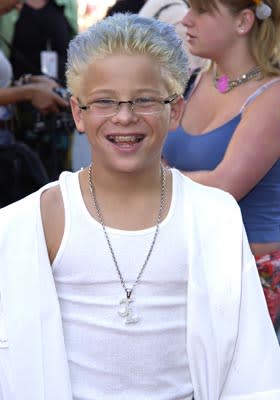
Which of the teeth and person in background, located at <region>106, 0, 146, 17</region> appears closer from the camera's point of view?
the teeth

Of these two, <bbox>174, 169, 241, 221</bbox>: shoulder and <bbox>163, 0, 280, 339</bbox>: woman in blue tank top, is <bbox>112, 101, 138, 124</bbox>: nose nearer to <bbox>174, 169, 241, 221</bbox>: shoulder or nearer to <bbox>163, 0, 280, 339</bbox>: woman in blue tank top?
<bbox>174, 169, 241, 221</bbox>: shoulder

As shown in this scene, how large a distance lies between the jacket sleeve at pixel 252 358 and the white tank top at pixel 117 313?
5.4 inches

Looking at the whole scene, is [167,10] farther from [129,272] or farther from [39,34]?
[129,272]

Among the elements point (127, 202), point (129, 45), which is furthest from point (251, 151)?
point (129, 45)

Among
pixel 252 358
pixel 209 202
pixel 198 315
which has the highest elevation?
pixel 209 202

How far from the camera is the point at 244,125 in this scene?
8.88 ft

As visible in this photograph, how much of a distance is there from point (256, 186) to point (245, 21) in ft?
1.84

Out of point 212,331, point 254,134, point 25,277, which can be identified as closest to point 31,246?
point 25,277

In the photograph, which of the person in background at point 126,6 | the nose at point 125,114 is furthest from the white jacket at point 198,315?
the person in background at point 126,6

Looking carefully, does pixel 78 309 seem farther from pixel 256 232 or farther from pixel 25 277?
pixel 256 232

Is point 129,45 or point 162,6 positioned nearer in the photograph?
point 129,45

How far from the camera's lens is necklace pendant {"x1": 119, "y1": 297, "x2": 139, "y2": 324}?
6.56 feet

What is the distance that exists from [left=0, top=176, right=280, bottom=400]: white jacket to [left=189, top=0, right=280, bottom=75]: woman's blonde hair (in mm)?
885

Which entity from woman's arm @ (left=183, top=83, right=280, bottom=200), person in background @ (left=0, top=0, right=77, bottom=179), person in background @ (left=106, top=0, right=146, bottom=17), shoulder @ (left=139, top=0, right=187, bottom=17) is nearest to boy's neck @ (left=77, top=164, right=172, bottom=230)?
woman's arm @ (left=183, top=83, right=280, bottom=200)
